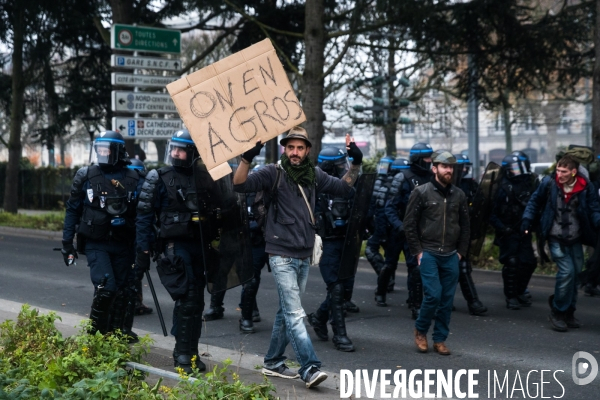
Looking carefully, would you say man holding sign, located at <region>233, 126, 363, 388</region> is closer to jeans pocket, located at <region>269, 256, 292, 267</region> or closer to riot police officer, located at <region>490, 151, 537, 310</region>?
jeans pocket, located at <region>269, 256, 292, 267</region>

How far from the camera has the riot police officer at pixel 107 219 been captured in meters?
6.91

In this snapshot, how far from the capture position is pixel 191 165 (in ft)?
21.0

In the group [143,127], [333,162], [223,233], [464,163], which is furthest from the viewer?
[143,127]

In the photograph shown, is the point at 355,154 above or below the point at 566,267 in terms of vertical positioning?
above

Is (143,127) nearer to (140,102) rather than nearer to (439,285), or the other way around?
(140,102)

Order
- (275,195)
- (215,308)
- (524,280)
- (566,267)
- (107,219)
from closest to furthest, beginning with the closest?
(275,195), (107,219), (566,267), (215,308), (524,280)

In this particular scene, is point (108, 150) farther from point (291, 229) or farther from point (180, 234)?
point (291, 229)

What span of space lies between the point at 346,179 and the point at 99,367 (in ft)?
7.56

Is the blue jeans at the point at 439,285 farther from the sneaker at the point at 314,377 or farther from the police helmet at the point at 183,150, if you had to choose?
the police helmet at the point at 183,150

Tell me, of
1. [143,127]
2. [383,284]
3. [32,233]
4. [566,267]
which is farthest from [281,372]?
[32,233]

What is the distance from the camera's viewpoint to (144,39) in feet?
56.4

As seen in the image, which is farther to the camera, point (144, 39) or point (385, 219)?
point (144, 39)

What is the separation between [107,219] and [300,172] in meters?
1.94

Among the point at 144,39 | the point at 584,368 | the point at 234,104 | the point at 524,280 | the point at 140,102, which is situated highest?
the point at 144,39
